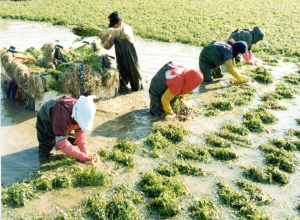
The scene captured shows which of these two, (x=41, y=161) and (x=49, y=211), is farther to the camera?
(x=41, y=161)

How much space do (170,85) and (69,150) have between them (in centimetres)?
248

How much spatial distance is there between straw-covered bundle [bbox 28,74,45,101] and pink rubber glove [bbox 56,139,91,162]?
241cm

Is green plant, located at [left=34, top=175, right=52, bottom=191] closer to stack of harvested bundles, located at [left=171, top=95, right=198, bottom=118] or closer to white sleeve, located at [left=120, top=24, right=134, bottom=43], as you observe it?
stack of harvested bundles, located at [left=171, top=95, right=198, bottom=118]

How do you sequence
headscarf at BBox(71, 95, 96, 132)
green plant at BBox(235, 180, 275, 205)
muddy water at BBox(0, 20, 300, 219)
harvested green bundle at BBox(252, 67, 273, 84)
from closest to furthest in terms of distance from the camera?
headscarf at BBox(71, 95, 96, 132), green plant at BBox(235, 180, 275, 205), muddy water at BBox(0, 20, 300, 219), harvested green bundle at BBox(252, 67, 273, 84)

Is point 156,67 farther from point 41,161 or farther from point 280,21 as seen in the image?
point 280,21

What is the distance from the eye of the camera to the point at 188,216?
3883mm

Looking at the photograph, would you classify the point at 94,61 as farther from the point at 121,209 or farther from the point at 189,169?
the point at 121,209

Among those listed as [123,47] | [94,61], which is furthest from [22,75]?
[123,47]

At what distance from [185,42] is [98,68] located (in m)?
6.24

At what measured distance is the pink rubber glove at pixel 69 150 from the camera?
4.35 metres

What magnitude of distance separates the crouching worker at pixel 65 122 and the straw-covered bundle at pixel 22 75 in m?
2.38

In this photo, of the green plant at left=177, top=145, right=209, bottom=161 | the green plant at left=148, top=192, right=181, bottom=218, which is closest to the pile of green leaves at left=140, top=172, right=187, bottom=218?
the green plant at left=148, top=192, right=181, bottom=218

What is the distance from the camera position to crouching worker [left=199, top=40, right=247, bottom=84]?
816 centimetres

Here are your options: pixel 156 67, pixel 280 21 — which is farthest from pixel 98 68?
pixel 280 21
